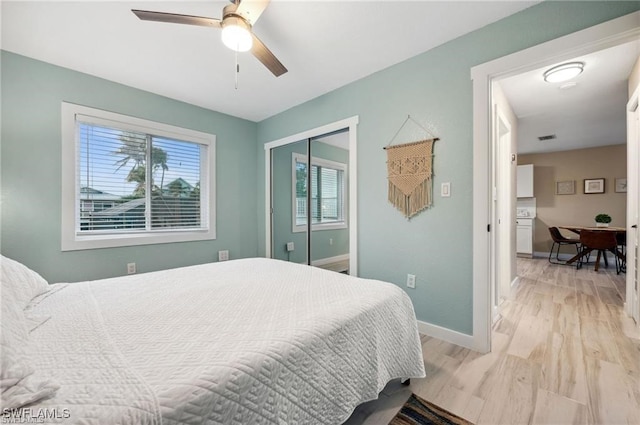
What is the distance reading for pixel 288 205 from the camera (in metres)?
3.71

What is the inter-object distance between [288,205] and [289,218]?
0.19m

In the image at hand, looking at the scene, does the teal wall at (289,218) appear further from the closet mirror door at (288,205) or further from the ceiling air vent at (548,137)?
the ceiling air vent at (548,137)

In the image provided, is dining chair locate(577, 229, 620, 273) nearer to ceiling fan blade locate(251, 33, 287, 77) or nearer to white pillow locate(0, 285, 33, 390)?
ceiling fan blade locate(251, 33, 287, 77)

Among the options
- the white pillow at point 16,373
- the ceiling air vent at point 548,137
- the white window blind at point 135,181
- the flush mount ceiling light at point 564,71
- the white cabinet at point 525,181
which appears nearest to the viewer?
the white pillow at point 16,373

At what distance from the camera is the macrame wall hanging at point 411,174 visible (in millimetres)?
2203

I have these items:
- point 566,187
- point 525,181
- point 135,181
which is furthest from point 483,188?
point 566,187

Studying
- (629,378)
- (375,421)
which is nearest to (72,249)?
(375,421)

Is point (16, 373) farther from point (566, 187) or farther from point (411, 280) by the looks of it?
point (566, 187)

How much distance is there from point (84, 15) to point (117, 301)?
1995 millimetres

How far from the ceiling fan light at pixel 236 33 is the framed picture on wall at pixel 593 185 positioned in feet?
24.1

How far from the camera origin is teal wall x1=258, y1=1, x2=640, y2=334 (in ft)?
5.79

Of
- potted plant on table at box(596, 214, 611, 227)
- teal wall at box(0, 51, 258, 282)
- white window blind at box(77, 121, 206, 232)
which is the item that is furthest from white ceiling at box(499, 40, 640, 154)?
teal wall at box(0, 51, 258, 282)

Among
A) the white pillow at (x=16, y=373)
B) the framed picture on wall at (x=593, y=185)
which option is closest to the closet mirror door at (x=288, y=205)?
the white pillow at (x=16, y=373)

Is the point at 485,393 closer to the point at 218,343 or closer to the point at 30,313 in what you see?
the point at 218,343
